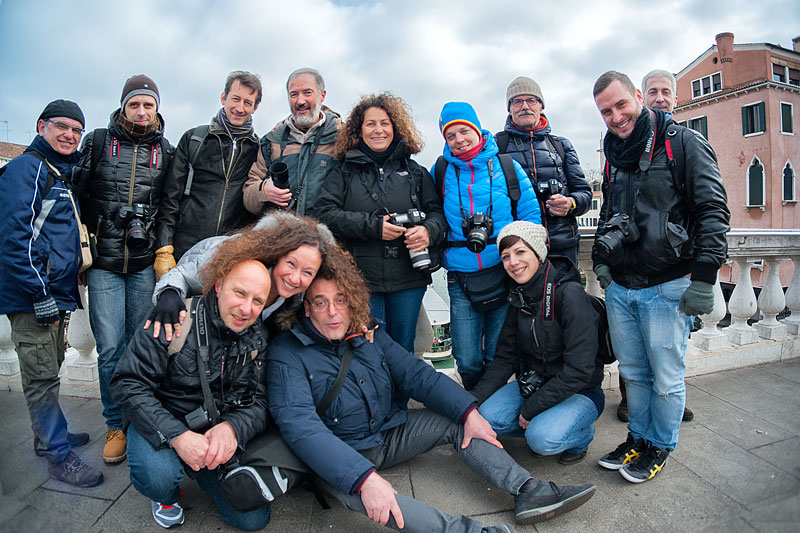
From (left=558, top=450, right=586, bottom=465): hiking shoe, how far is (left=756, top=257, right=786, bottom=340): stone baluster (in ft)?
8.51

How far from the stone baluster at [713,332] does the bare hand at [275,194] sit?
139 inches

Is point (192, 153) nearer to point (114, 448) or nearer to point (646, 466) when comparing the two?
point (114, 448)

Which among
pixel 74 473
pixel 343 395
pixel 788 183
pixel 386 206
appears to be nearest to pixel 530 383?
pixel 343 395

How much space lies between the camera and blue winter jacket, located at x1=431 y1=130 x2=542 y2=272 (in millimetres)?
2873

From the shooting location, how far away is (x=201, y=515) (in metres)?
2.26

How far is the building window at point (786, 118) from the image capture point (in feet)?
7.77

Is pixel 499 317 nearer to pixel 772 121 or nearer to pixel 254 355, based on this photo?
pixel 254 355

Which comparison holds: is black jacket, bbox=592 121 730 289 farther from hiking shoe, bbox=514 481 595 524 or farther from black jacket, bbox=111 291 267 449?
black jacket, bbox=111 291 267 449

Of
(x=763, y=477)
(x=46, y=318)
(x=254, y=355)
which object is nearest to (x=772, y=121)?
(x=763, y=477)

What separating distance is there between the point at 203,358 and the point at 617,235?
6.65 feet

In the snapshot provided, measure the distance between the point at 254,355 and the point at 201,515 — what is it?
78 cm

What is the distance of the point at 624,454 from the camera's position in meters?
2.60

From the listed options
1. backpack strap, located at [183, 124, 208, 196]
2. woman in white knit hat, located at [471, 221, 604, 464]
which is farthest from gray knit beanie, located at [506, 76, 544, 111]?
backpack strap, located at [183, 124, 208, 196]

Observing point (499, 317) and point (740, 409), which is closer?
point (499, 317)
